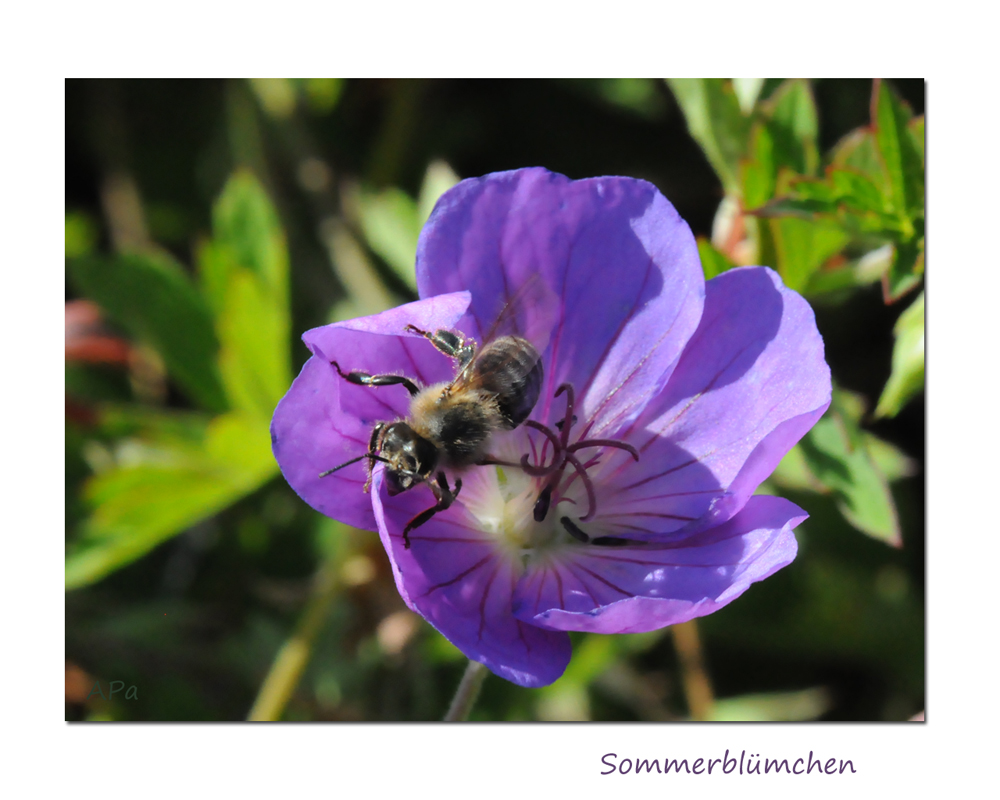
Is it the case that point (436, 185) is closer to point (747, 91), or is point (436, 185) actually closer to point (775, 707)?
point (747, 91)

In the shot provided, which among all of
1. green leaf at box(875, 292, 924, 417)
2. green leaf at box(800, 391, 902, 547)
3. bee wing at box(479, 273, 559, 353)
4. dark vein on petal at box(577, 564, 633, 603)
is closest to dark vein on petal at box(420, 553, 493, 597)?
dark vein on petal at box(577, 564, 633, 603)

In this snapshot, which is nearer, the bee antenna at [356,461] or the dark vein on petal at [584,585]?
the bee antenna at [356,461]

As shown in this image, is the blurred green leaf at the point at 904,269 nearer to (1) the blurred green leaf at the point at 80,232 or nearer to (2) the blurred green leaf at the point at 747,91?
(2) the blurred green leaf at the point at 747,91

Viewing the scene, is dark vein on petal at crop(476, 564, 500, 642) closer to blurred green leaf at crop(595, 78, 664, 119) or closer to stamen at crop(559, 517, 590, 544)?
stamen at crop(559, 517, 590, 544)

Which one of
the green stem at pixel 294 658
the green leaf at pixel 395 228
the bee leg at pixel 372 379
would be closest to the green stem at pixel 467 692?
the bee leg at pixel 372 379
